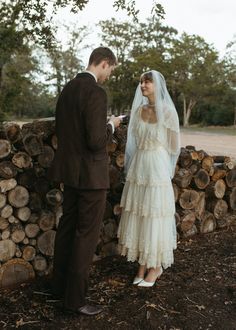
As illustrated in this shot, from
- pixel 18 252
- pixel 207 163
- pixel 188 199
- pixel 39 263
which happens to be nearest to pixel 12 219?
pixel 18 252

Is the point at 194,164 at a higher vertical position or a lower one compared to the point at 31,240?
higher

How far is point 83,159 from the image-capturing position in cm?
343

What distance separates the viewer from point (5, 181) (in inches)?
154

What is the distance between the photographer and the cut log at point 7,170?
3.85 m

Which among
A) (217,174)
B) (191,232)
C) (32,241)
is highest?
(217,174)

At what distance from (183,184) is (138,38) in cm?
4787

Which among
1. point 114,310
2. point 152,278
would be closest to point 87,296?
point 114,310

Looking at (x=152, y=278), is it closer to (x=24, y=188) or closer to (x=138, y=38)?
(x=24, y=188)

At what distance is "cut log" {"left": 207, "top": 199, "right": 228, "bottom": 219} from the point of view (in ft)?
19.0

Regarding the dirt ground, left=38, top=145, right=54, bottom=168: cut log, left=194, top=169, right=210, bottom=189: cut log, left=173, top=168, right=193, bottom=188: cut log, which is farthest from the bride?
left=194, top=169, right=210, bottom=189: cut log

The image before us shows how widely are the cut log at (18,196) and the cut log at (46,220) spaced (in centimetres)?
23

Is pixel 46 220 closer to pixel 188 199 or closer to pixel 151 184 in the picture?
pixel 151 184

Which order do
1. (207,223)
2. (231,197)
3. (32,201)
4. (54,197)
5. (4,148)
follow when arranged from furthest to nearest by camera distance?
(231,197)
(207,223)
(54,197)
(32,201)
(4,148)

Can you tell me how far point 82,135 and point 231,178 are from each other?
3038 mm
